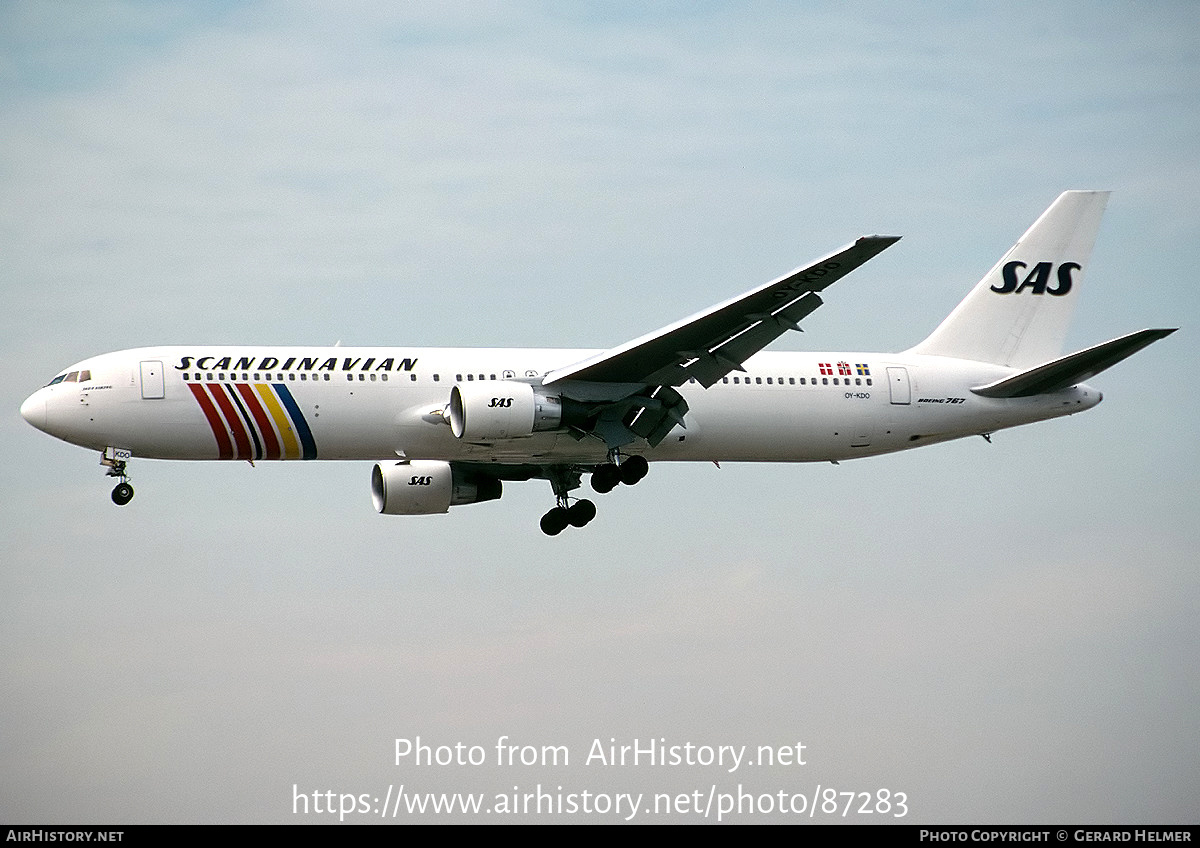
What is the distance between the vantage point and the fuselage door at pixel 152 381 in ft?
126

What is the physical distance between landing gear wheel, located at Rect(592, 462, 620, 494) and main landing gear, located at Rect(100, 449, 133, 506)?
11.4 m

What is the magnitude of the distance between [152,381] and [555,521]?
1174 cm

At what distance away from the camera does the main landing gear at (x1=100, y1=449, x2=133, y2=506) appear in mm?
38500

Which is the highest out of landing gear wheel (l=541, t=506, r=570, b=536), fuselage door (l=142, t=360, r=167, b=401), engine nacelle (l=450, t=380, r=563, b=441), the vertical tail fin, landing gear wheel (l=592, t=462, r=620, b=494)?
the vertical tail fin

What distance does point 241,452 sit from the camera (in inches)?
1535

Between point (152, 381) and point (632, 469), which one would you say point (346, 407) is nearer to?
point (152, 381)

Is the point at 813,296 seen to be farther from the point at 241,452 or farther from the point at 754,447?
the point at 241,452

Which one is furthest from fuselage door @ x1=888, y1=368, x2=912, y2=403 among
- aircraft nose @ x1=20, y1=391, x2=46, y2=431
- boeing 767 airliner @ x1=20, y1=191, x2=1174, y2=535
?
aircraft nose @ x1=20, y1=391, x2=46, y2=431

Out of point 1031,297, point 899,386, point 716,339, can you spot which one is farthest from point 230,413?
point 1031,297

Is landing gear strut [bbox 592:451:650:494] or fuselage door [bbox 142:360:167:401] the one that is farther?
landing gear strut [bbox 592:451:650:494]

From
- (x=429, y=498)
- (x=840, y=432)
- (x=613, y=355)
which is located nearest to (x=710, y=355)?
(x=613, y=355)

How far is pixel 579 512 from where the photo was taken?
146ft

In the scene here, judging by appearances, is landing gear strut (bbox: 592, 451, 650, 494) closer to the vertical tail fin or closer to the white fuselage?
the white fuselage
